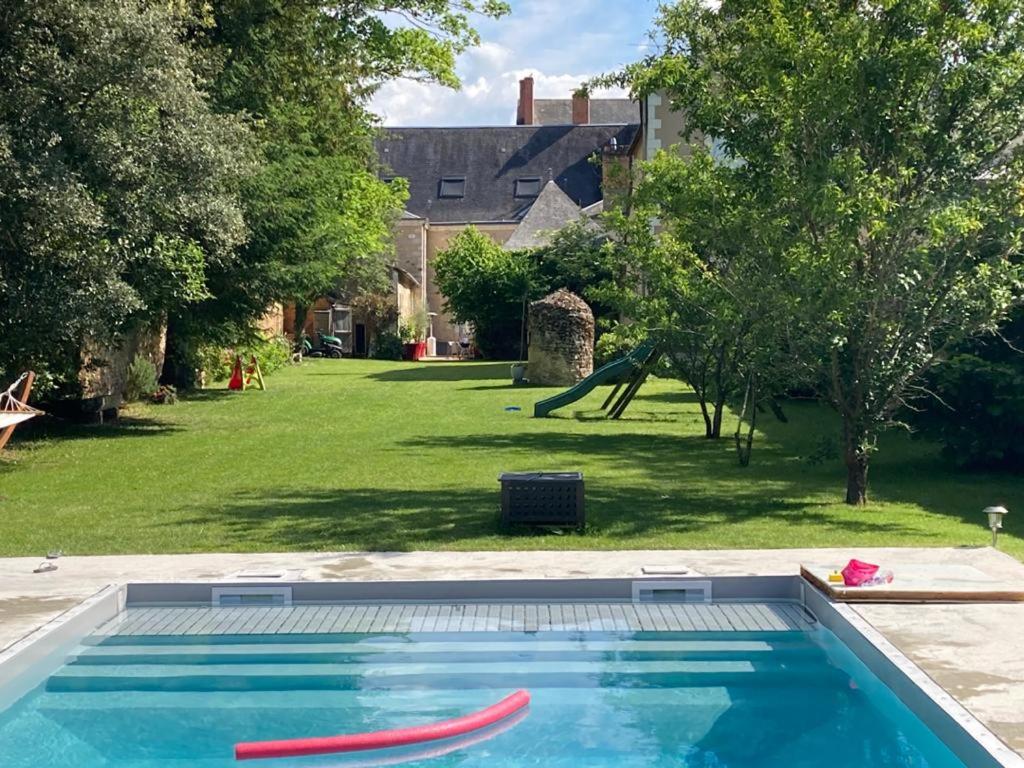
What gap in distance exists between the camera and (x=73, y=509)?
1178 cm

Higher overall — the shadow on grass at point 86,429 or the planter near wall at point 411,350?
the planter near wall at point 411,350

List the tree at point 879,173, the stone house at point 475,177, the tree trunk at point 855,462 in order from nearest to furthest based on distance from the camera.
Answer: the tree at point 879,173 → the tree trunk at point 855,462 → the stone house at point 475,177

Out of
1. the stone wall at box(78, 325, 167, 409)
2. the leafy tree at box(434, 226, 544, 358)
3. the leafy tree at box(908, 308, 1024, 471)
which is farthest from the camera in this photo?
the leafy tree at box(434, 226, 544, 358)

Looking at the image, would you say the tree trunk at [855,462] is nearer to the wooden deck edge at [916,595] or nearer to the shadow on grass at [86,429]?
the wooden deck edge at [916,595]

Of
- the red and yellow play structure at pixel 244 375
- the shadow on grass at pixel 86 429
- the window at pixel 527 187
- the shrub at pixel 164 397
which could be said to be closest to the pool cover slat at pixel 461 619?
the shadow on grass at pixel 86 429

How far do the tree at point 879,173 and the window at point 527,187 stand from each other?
54.5 metres

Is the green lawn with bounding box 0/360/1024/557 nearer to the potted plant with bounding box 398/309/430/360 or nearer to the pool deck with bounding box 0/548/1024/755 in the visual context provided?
the pool deck with bounding box 0/548/1024/755

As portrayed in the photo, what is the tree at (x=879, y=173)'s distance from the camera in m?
10.7

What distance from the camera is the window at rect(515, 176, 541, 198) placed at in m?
65.9

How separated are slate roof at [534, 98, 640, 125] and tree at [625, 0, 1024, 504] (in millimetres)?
64959

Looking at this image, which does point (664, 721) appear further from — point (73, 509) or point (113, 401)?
point (113, 401)

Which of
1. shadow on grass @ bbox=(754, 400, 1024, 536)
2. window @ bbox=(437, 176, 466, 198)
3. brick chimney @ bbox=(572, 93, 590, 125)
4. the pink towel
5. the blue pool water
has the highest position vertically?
brick chimney @ bbox=(572, 93, 590, 125)

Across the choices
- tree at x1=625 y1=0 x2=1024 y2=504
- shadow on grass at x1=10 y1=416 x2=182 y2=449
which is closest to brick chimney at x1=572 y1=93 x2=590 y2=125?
shadow on grass at x1=10 y1=416 x2=182 y2=449

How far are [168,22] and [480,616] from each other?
9590 millimetres
